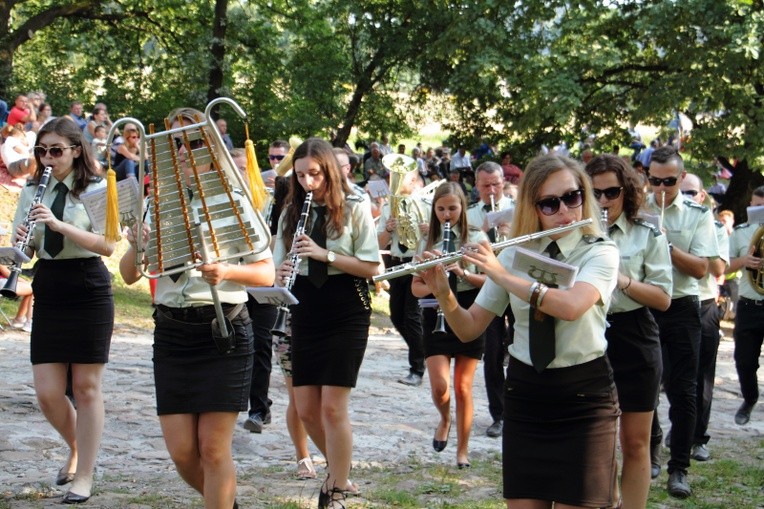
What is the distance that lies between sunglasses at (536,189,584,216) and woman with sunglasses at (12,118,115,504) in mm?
2999

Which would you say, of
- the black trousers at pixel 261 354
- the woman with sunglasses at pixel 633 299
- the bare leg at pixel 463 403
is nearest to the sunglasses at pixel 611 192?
the woman with sunglasses at pixel 633 299

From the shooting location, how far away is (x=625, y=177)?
604 centimetres

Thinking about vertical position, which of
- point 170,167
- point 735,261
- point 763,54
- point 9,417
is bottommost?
point 9,417

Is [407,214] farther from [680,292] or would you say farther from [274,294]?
[274,294]

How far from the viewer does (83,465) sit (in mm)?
6477

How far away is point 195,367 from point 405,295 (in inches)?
238

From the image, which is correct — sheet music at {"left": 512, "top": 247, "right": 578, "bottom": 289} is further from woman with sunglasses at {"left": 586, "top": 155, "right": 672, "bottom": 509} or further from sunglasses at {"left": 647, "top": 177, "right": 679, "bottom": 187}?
sunglasses at {"left": 647, "top": 177, "right": 679, "bottom": 187}

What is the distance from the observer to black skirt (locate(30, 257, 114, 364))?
6.49m

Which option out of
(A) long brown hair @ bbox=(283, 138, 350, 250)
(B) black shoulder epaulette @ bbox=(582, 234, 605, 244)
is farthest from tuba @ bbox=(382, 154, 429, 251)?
(B) black shoulder epaulette @ bbox=(582, 234, 605, 244)

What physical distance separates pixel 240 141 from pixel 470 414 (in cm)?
2104

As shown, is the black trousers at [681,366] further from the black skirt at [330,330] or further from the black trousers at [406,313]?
the black trousers at [406,313]

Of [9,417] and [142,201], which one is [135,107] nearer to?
[9,417]

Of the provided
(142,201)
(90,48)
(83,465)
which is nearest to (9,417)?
(83,465)

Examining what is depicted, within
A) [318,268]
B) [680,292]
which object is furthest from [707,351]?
[318,268]
